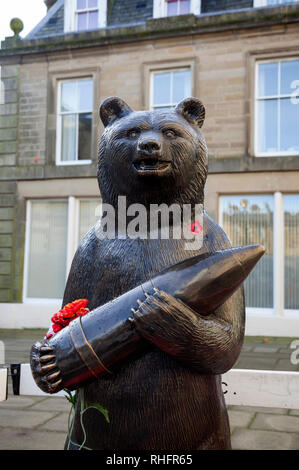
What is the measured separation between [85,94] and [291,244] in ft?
17.1

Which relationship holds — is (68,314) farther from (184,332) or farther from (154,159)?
(154,159)

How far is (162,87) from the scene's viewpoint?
9.18m

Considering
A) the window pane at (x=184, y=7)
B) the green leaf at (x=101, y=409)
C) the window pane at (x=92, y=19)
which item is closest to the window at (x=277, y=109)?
the window pane at (x=184, y=7)

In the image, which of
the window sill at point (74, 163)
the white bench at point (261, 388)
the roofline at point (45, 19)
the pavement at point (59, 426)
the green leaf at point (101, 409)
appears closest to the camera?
the green leaf at point (101, 409)

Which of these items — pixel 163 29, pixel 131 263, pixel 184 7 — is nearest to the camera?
pixel 131 263

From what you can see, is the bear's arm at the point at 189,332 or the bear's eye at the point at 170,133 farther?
the bear's eye at the point at 170,133

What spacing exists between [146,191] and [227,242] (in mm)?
365

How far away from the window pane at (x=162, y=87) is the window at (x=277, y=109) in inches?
69.5

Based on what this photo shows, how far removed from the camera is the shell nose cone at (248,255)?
1.46 metres

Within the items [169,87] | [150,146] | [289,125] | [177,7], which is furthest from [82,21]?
[150,146]

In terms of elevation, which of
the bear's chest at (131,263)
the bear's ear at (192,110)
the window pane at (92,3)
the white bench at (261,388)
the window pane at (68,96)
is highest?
the window pane at (92,3)

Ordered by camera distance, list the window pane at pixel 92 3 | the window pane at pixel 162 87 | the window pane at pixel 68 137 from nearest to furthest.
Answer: the window pane at pixel 162 87, the window pane at pixel 68 137, the window pane at pixel 92 3

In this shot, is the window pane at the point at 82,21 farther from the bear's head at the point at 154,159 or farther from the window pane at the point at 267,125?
the bear's head at the point at 154,159

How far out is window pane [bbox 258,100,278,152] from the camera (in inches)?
342
